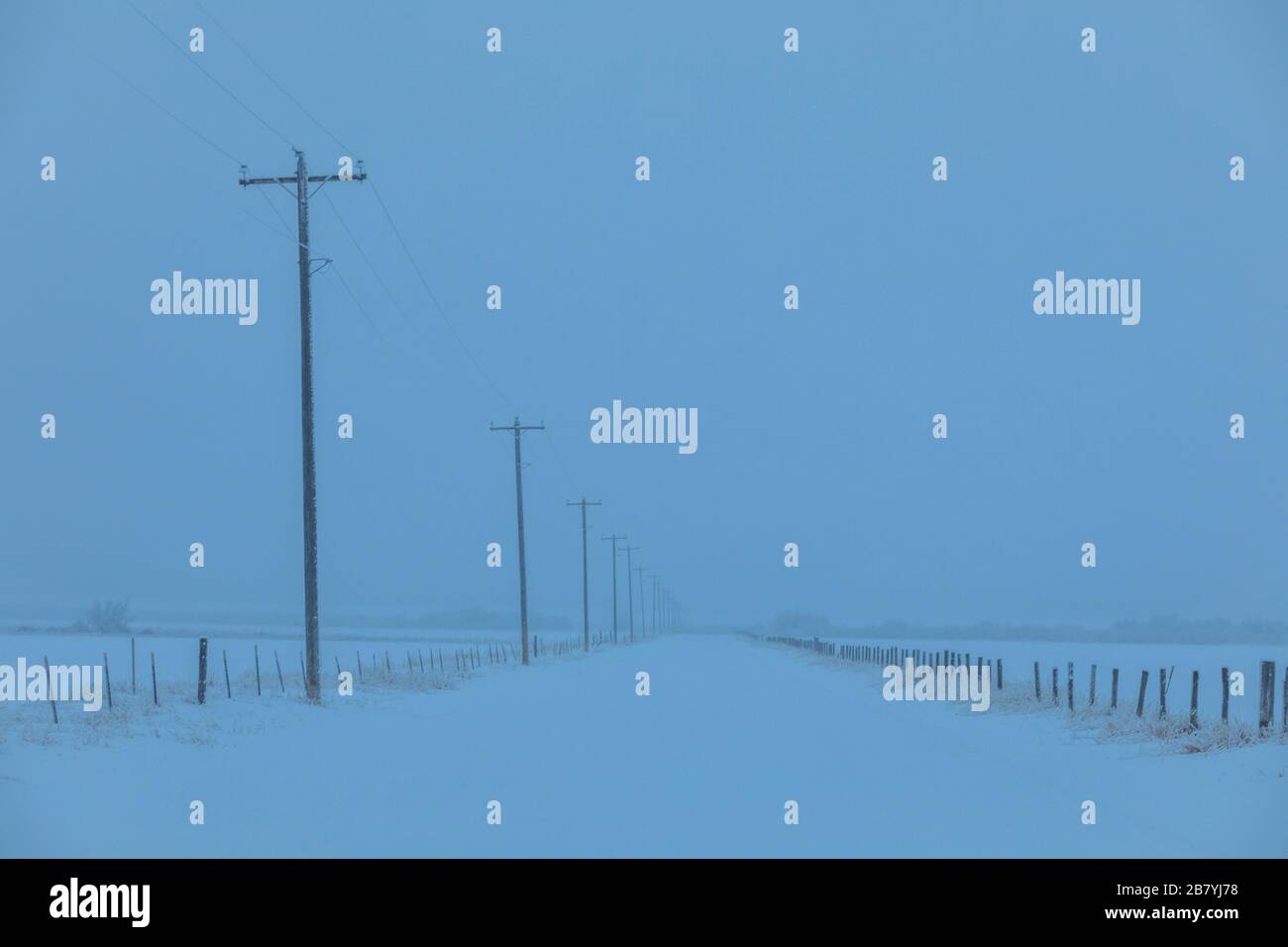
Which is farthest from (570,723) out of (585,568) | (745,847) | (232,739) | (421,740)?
(585,568)

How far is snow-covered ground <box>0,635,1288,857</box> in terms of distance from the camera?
11.2 metres

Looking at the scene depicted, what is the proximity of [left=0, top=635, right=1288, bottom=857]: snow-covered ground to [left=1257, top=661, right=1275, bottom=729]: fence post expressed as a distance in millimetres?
1075

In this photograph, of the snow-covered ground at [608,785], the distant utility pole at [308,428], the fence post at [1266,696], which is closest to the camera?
the snow-covered ground at [608,785]

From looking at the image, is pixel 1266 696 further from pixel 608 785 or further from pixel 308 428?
pixel 308 428

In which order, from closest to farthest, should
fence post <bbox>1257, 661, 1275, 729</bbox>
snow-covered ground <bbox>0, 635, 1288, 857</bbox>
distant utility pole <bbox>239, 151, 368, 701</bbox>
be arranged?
snow-covered ground <bbox>0, 635, 1288, 857</bbox> → fence post <bbox>1257, 661, 1275, 729</bbox> → distant utility pole <bbox>239, 151, 368, 701</bbox>

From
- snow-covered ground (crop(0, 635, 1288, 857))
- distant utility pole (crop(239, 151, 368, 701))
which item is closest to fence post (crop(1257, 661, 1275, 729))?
snow-covered ground (crop(0, 635, 1288, 857))

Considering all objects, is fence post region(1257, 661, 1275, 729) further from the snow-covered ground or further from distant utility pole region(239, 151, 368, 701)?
distant utility pole region(239, 151, 368, 701)

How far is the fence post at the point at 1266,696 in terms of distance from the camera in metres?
18.6

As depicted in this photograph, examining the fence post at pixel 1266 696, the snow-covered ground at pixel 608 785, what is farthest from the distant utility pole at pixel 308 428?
the fence post at pixel 1266 696

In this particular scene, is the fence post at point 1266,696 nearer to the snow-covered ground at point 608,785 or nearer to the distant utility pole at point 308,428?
the snow-covered ground at point 608,785

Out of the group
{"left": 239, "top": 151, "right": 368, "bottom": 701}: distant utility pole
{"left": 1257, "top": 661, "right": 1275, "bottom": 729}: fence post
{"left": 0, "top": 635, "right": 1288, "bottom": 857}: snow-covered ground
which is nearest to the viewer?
{"left": 0, "top": 635, "right": 1288, "bottom": 857}: snow-covered ground

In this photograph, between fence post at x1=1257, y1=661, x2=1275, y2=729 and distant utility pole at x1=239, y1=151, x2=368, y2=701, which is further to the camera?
distant utility pole at x1=239, y1=151, x2=368, y2=701

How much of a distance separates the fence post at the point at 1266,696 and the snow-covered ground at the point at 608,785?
1075 mm

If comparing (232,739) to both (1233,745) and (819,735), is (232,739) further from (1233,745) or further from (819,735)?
(1233,745)
